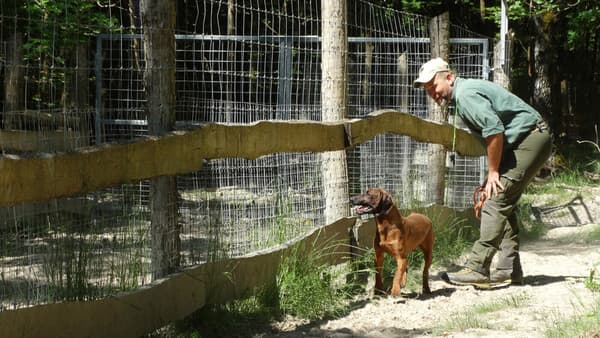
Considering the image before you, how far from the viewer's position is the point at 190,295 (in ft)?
16.3

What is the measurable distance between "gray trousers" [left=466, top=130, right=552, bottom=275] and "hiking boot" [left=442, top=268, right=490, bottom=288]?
0.04m

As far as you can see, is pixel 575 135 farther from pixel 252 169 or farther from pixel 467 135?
pixel 252 169

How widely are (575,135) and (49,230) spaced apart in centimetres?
1878

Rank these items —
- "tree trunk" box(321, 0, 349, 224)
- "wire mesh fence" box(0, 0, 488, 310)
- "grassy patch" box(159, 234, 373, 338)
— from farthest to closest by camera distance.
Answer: "tree trunk" box(321, 0, 349, 224) < "grassy patch" box(159, 234, 373, 338) < "wire mesh fence" box(0, 0, 488, 310)

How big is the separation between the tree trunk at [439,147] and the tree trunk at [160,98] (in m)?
4.55

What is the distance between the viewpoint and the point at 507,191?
651 cm

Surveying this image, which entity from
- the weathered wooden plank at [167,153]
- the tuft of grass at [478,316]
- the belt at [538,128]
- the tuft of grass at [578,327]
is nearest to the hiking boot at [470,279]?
the tuft of grass at [478,316]

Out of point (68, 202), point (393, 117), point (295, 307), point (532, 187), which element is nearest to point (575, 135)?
point (532, 187)

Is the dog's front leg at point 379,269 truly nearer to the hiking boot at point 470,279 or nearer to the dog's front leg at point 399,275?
the dog's front leg at point 399,275

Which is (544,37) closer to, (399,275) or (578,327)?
(399,275)

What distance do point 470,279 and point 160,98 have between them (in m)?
3.07

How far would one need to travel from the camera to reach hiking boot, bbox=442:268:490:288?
6.57 meters

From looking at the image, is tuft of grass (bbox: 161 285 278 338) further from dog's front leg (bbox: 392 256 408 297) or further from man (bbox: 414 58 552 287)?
man (bbox: 414 58 552 287)

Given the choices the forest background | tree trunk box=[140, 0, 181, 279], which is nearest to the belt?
tree trunk box=[140, 0, 181, 279]
